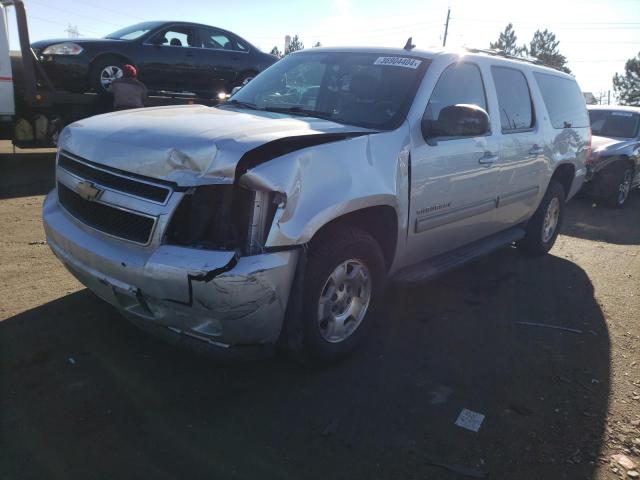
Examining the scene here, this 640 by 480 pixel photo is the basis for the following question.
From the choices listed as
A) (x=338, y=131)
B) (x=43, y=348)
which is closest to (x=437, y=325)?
(x=338, y=131)

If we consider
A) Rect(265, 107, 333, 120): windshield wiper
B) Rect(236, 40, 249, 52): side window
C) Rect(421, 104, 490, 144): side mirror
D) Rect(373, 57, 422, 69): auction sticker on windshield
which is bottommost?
Rect(265, 107, 333, 120): windshield wiper

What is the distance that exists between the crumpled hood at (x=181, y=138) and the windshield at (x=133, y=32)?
23.6 feet

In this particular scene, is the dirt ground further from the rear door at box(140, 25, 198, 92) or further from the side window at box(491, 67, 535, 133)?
the rear door at box(140, 25, 198, 92)

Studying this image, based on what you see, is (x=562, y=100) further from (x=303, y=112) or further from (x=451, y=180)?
(x=303, y=112)

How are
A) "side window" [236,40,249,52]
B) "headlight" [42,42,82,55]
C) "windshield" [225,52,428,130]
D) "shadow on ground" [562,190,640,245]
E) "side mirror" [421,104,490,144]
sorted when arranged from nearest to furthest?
"side mirror" [421,104,490,144], "windshield" [225,52,428,130], "shadow on ground" [562,190,640,245], "headlight" [42,42,82,55], "side window" [236,40,249,52]

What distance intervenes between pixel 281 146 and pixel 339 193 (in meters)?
0.40

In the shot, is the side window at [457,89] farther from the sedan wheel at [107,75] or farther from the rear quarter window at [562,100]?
the sedan wheel at [107,75]

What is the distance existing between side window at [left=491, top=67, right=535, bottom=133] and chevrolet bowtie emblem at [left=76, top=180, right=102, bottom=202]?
328cm

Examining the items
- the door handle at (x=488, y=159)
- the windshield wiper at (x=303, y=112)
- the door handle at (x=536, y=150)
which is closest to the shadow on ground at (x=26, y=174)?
the windshield wiper at (x=303, y=112)

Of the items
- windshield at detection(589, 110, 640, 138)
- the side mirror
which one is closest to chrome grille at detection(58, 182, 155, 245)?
the side mirror

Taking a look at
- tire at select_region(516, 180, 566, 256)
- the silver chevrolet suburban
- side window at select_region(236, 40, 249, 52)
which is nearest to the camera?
the silver chevrolet suburban

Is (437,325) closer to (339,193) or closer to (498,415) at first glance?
(498,415)

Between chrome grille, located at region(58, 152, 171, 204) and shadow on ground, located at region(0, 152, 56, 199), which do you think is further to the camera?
shadow on ground, located at region(0, 152, 56, 199)

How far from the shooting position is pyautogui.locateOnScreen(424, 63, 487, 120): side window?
379cm
